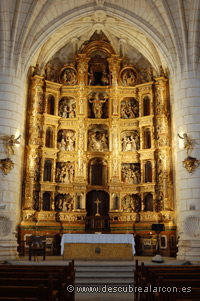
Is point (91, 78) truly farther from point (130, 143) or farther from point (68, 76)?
point (130, 143)

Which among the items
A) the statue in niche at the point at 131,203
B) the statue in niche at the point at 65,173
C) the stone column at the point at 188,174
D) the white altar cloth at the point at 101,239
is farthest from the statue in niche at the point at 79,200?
the stone column at the point at 188,174

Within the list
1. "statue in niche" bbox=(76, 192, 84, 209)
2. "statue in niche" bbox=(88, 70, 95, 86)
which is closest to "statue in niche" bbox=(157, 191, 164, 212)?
"statue in niche" bbox=(76, 192, 84, 209)

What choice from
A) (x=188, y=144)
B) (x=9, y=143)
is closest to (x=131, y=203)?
(x=188, y=144)

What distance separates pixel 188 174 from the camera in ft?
53.2

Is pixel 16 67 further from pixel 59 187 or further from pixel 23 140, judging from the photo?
pixel 59 187

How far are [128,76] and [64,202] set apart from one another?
888 cm

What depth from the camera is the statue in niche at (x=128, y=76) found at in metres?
22.9

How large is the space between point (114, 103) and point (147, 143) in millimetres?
3184

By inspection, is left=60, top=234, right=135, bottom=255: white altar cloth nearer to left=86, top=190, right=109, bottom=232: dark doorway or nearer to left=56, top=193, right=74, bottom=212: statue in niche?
left=86, top=190, right=109, bottom=232: dark doorway

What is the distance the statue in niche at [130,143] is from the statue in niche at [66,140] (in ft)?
10.1

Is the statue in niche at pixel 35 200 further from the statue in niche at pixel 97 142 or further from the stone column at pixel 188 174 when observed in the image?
the stone column at pixel 188 174

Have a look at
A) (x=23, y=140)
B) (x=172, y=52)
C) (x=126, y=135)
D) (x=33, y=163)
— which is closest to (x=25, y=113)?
(x=23, y=140)

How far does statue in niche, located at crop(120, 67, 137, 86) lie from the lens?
22.9 metres

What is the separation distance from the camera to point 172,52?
710 inches
